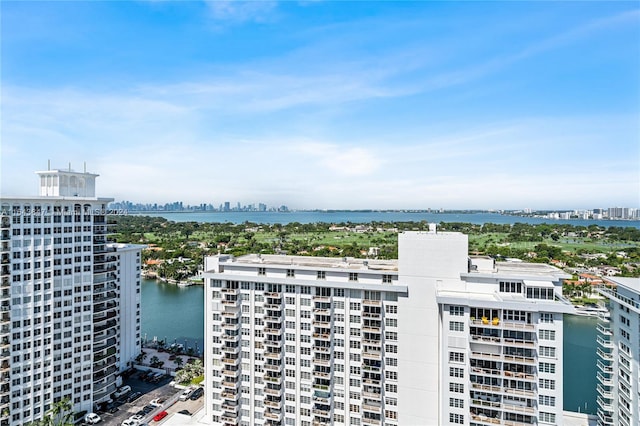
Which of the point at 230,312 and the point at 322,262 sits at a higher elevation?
the point at 322,262

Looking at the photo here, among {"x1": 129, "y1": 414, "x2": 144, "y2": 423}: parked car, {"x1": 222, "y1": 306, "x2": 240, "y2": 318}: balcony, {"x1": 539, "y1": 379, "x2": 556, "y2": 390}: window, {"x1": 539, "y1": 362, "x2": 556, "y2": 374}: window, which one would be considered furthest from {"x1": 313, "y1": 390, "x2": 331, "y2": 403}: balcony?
{"x1": 129, "y1": 414, "x2": 144, "y2": 423}: parked car

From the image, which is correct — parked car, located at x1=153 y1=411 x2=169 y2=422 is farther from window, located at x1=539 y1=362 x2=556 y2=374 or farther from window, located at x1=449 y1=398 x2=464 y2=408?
window, located at x1=539 y1=362 x2=556 y2=374

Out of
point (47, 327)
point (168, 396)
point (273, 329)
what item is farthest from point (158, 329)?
point (273, 329)

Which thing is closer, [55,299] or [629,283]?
[629,283]

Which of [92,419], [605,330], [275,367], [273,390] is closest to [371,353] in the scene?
[275,367]

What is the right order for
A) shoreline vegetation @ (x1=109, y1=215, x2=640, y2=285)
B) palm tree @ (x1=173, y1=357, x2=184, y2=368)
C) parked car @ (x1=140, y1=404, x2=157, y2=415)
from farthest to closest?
1. shoreline vegetation @ (x1=109, y1=215, x2=640, y2=285)
2. palm tree @ (x1=173, y1=357, x2=184, y2=368)
3. parked car @ (x1=140, y1=404, x2=157, y2=415)

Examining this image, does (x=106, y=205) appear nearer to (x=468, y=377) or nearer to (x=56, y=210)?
(x=56, y=210)

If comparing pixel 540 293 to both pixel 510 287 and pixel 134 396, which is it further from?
pixel 134 396
